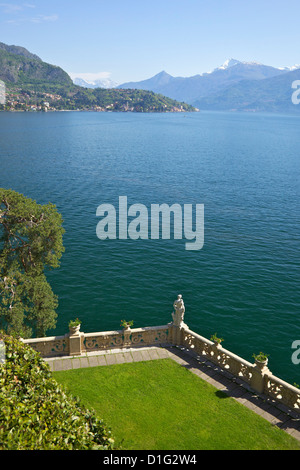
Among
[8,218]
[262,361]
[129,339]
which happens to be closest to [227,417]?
[262,361]

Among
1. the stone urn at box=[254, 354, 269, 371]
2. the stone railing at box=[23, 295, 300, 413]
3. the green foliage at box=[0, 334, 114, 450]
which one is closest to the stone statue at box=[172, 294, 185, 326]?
the stone railing at box=[23, 295, 300, 413]

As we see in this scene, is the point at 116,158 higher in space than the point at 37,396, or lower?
higher

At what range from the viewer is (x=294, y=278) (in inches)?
1503

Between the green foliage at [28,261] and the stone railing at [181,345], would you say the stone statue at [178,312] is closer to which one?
the stone railing at [181,345]

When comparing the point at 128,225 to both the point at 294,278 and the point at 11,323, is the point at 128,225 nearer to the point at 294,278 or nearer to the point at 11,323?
the point at 294,278

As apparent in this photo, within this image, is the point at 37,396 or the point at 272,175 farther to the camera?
the point at 272,175

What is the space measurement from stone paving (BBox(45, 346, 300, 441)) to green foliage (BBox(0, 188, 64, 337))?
7.30 metres

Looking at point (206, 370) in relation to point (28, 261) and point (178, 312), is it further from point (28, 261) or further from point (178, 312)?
point (28, 261)

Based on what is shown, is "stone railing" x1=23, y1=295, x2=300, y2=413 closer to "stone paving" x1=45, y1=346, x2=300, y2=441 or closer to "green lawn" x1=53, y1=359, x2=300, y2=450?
"stone paving" x1=45, y1=346, x2=300, y2=441

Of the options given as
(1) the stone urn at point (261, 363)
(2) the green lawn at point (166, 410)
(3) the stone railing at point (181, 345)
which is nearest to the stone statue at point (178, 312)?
(3) the stone railing at point (181, 345)

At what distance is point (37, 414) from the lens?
1073 cm

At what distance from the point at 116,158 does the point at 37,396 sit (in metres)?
101

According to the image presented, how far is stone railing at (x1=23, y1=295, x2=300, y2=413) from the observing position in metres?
18.0

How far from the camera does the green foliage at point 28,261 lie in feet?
85.4
